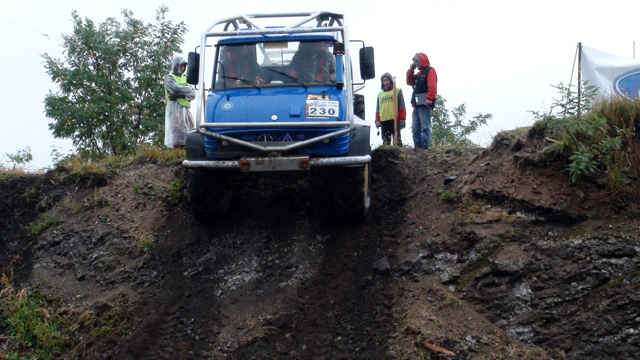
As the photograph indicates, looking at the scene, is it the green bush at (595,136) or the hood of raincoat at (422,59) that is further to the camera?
the hood of raincoat at (422,59)

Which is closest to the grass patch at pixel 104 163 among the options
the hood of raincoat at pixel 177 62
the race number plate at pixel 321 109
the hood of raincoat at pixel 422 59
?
the hood of raincoat at pixel 177 62

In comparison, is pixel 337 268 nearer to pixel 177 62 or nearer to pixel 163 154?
pixel 163 154

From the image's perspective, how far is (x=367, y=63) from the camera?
635 centimetres

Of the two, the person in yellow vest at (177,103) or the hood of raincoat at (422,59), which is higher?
the hood of raincoat at (422,59)

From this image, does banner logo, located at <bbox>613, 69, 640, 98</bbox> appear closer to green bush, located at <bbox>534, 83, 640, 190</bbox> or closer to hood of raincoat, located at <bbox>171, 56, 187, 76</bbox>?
green bush, located at <bbox>534, 83, 640, 190</bbox>

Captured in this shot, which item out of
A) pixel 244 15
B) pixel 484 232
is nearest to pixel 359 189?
pixel 484 232

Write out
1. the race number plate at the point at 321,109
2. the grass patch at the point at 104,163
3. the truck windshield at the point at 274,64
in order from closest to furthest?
the race number plate at the point at 321,109 < the truck windshield at the point at 274,64 < the grass patch at the point at 104,163

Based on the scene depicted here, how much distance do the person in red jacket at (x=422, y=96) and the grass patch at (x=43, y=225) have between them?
577cm

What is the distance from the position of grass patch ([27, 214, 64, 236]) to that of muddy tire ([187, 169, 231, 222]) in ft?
6.97

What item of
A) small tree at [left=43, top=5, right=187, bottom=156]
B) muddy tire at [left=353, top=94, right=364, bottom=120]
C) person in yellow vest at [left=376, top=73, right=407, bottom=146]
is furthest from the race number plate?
small tree at [left=43, top=5, right=187, bottom=156]

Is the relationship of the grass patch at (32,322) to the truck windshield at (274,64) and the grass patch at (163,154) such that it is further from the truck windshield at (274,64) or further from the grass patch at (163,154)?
the truck windshield at (274,64)

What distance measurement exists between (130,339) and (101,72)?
367 inches

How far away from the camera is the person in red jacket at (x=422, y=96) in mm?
9039

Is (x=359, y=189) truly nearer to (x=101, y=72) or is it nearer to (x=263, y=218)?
(x=263, y=218)
